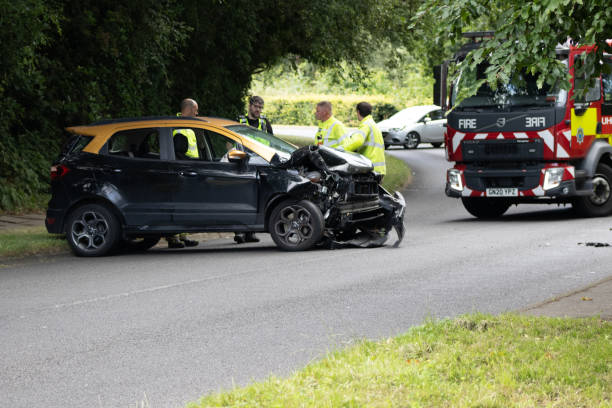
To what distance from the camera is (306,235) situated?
1288 centimetres

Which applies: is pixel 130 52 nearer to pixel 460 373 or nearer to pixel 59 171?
pixel 59 171

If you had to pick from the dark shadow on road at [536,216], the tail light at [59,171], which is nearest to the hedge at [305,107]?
the dark shadow on road at [536,216]

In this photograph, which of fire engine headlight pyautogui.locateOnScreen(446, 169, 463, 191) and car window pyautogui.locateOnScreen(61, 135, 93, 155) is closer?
car window pyautogui.locateOnScreen(61, 135, 93, 155)

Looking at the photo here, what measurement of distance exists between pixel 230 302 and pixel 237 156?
155 inches

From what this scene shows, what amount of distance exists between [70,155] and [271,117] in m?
56.1

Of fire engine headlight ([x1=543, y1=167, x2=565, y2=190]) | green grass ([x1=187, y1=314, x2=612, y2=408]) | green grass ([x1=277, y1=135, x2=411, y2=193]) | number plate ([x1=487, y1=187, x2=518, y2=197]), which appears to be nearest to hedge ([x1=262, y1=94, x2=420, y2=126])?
green grass ([x1=277, y1=135, x2=411, y2=193])

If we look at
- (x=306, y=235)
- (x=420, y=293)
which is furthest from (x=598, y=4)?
(x=306, y=235)

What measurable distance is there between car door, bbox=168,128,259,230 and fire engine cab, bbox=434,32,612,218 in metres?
4.40

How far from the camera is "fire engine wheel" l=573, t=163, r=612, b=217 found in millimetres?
16922

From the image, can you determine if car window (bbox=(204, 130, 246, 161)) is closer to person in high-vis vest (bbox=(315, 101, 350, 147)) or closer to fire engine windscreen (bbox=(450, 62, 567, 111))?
person in high-vis vest (bbox=(315, 101, 350, 147))

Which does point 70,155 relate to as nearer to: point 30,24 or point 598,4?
point 30,24

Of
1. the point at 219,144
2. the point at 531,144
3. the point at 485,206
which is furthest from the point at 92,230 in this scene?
the point at 485,206

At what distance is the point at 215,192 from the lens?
13.0 m

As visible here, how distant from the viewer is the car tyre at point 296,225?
41.5ft
